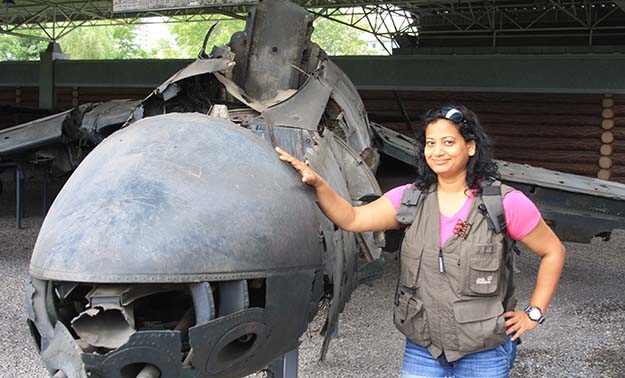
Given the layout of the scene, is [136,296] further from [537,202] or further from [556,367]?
[537,202]

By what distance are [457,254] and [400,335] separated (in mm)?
3286

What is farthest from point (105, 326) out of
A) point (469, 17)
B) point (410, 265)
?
point (469, 17)

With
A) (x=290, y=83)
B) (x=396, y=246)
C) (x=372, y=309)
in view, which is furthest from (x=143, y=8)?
(x=396, y=246)

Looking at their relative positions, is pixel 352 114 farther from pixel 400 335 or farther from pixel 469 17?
pixel 469 17

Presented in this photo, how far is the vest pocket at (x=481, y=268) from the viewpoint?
2.50 m

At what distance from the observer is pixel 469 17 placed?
2075 cm

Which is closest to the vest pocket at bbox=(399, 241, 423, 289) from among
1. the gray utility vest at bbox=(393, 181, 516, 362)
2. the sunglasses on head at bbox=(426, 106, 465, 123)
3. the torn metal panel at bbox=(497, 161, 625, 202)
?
the gray utility vest at bbox=(393, 181, 516, 362)

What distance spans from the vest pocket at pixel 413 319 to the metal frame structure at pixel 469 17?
15.0m

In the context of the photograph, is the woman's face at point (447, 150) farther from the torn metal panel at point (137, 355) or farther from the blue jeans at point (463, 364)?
the torn metal panel at point (137, 355)

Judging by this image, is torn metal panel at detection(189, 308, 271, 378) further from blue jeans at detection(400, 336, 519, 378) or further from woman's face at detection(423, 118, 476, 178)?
woman's face at detection(423, 118, 476, 178)

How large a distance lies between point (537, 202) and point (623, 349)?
64.9 inches

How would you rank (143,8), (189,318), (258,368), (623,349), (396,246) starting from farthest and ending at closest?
1. (143,8)
2. (623,349)
3. (396,246)
4. (258,368)
5. (189,318)

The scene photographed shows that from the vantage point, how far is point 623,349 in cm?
558

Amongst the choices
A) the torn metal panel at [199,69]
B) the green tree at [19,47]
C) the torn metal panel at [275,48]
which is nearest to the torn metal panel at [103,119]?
the torn metal panel at [275,48]
